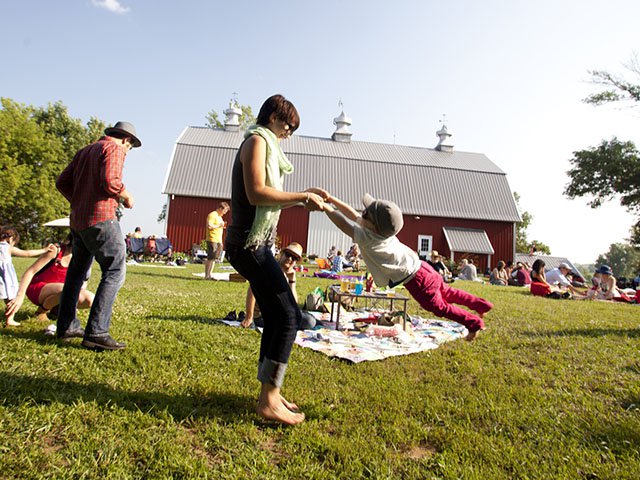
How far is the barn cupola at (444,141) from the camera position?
34.7 meters

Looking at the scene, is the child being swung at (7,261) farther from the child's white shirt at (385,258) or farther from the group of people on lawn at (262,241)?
the child's white shirt at (385,258)

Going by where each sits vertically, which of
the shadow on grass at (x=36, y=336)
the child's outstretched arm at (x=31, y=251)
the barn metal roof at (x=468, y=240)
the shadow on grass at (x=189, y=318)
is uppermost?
the barn metal roof at (x=468, y=240)

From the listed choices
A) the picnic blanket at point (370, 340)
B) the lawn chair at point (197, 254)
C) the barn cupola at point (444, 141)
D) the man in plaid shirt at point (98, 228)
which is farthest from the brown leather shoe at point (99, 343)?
the barn cupola at point (444, 141)

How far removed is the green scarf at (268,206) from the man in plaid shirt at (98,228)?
1.75 meters

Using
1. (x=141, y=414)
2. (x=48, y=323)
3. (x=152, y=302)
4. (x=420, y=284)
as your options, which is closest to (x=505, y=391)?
(x=420, y=284)

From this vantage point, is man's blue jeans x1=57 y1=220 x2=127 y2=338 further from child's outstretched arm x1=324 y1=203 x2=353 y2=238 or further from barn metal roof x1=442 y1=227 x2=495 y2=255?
barn metal roof x1=442 y1=227 x2=495 y2=255

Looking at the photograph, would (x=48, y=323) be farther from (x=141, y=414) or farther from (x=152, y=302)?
(x=141, y=414)

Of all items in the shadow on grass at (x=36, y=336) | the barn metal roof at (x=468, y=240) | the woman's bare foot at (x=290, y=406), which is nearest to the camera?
the woman's bare foot at (x=290, y=406)

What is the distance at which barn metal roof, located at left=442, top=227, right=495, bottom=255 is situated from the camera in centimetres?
2811

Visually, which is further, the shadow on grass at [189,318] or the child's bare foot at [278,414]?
the shadow on grass at [189,318]

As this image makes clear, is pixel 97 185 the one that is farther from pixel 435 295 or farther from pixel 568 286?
pixel 568 286

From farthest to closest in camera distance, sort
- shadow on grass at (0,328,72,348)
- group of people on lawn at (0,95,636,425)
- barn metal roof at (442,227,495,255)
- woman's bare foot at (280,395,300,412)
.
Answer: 1. barn metal roof at (442,227,495,255)
2. shadow on grass at (0,328,72,348)
3. woman's bare foot at (280,395,300,412)
4. group of people on lawn at (0,95,636,425)

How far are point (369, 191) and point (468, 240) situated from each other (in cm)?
752

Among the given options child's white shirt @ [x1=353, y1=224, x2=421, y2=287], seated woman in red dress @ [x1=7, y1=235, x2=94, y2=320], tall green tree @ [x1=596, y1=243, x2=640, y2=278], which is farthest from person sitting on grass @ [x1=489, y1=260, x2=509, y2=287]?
tall green tree @ [x1=596, y1=243, x2=640, y2=278]
